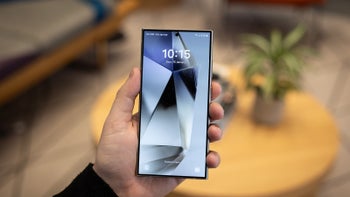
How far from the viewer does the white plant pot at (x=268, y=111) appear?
47.1 inches

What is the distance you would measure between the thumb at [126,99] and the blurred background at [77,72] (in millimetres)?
414

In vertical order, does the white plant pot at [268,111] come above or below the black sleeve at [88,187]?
above

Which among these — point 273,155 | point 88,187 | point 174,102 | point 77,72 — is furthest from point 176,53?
point 77,72

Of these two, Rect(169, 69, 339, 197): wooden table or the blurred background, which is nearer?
Rect(169, 69, 339, 197): wooden table

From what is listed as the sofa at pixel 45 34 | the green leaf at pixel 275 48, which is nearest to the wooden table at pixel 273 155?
the green leaf at pixel 275 48

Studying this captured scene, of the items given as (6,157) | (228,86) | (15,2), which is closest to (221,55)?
(228,86)

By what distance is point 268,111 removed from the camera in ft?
3.92

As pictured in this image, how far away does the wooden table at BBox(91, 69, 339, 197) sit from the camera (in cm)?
95

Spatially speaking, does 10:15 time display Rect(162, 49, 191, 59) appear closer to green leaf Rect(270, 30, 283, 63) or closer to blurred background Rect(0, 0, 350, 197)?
blurred background Rect(0, 0, 350, 197)

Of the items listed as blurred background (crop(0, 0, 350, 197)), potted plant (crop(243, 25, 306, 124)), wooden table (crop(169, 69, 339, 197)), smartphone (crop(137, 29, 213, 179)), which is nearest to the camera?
smartphone (crop(137, 29, 213, 179))

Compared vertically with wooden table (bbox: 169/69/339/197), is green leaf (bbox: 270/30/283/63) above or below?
above

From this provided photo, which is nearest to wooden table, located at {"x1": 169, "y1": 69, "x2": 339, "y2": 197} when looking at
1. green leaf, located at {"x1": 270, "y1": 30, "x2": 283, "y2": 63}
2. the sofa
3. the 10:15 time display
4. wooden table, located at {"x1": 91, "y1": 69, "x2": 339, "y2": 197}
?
wooden table, located at {"x1": 91, "y1": 69, "x2": 339, "y2": 197}

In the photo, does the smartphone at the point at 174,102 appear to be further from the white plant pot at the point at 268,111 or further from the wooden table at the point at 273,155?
the white plant pot at the point at 268,111

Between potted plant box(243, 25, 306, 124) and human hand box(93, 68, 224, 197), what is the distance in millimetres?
584
